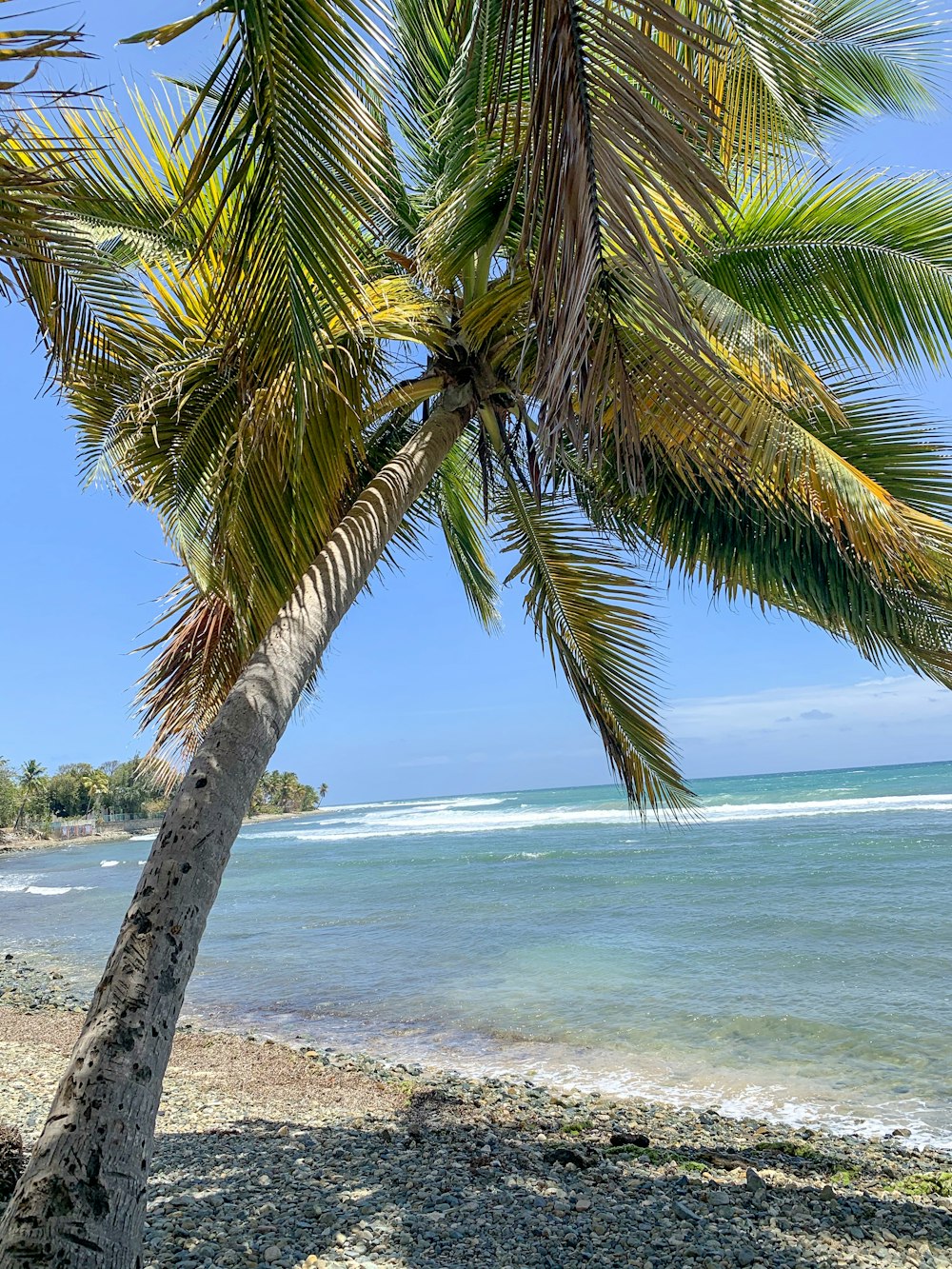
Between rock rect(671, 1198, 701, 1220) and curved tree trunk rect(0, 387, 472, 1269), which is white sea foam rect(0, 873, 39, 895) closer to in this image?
rock rect(671, 1198, 701, 1220)

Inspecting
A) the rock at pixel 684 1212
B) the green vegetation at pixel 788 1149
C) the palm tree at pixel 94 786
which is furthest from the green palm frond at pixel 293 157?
the palm tree at pixel 94 786

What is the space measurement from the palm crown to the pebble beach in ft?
8.19

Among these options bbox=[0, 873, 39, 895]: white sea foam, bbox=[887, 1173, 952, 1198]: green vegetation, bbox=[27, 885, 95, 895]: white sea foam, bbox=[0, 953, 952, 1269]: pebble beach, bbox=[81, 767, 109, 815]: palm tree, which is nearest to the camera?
bbox=[0, 953, 952, 1269]: pebble beach

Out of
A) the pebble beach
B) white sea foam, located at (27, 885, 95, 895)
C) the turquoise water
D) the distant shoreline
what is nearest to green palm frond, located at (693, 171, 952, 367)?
the pebble beach

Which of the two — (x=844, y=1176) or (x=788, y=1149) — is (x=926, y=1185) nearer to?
(x=844, y=1176)

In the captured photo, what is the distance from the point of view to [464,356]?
4793mm

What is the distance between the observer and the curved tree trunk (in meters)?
2.08

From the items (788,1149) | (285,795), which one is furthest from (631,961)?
(285,795)

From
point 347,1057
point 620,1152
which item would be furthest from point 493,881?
point 620,1152

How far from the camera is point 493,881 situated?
23.9 m

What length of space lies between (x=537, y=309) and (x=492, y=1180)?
4591 millimetres

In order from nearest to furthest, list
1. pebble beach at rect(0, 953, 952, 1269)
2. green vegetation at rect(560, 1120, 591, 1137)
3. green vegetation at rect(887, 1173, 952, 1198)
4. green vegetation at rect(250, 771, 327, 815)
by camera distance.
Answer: pebble beach at rect(0, 953, 952, 1269) < green vegetation at rect(887, 1173, 952, 1198) < green vegetation at rect(560, 1120, 591, 1137) < green vegetation at rect(250, 771, 327, 815)

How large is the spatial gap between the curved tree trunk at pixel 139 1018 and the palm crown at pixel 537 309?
3.29 ft

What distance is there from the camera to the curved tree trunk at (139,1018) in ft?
6.82
